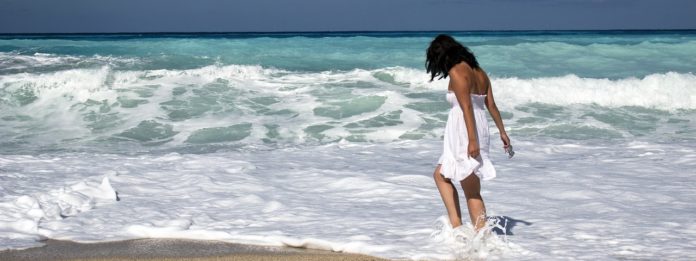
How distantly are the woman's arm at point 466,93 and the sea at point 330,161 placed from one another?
0.67 metres

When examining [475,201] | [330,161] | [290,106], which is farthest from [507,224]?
[290,106]

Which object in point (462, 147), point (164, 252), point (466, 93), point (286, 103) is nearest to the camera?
point (466, 93)

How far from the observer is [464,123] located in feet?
15.3

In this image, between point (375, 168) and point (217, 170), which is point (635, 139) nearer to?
point (375, 168)

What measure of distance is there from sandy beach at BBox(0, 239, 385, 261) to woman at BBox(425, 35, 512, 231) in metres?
0.71

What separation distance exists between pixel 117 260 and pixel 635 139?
8.04 metres

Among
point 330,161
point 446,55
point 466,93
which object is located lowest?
point 330,161

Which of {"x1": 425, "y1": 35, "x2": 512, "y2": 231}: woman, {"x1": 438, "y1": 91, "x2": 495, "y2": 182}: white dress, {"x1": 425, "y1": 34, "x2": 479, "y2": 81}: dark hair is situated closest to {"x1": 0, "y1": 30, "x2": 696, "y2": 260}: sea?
{"x1": 425, "y1": 35, "x2": 512, "y2": 231}: woman

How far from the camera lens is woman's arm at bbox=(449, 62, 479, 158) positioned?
4527mm

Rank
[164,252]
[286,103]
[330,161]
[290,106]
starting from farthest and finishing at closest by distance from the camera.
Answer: [286,103] → [290,106] → [330,161] → [164,252]

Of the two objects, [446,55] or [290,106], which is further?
[290,106]

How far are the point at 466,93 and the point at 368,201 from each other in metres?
2.46

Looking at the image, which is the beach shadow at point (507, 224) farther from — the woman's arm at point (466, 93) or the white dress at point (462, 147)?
the woman's arm at point (466, 93)

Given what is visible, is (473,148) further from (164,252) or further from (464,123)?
(164,252)
